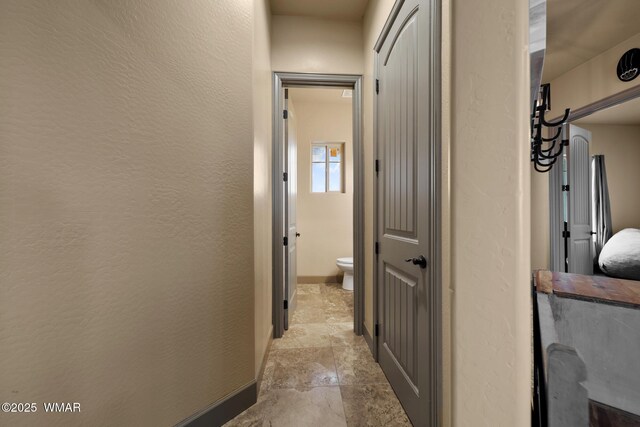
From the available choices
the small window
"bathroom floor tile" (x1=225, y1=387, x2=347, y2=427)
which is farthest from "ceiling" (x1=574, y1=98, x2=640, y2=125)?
"bathroom floor tile" (x1=225, y1=387, x2=347, y2=427)

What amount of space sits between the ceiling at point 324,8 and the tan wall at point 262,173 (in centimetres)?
17

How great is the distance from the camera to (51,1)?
0.87m

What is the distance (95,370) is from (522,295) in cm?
131

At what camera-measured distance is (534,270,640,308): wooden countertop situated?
742 mm

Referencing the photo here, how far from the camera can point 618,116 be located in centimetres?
288

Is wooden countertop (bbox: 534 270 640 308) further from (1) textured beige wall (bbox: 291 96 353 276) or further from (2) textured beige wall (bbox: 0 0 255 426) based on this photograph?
(1) textured beige wall (bbox: 291 96 353 276)

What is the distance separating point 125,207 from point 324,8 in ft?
7.53

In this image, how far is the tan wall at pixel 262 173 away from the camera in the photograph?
1717mm

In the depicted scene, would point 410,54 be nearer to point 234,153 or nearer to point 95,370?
point 234,153

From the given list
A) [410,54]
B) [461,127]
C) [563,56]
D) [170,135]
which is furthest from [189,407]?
[563,56]

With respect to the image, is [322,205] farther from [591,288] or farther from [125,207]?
[591,288]

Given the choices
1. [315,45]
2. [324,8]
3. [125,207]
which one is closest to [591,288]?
[125,207]

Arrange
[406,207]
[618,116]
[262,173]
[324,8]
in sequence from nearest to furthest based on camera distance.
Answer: [406,207]
[262,173]
[324,8]
[618,116]

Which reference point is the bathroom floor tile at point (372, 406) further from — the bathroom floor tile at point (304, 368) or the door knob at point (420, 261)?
the door knob at point (420, 261)
